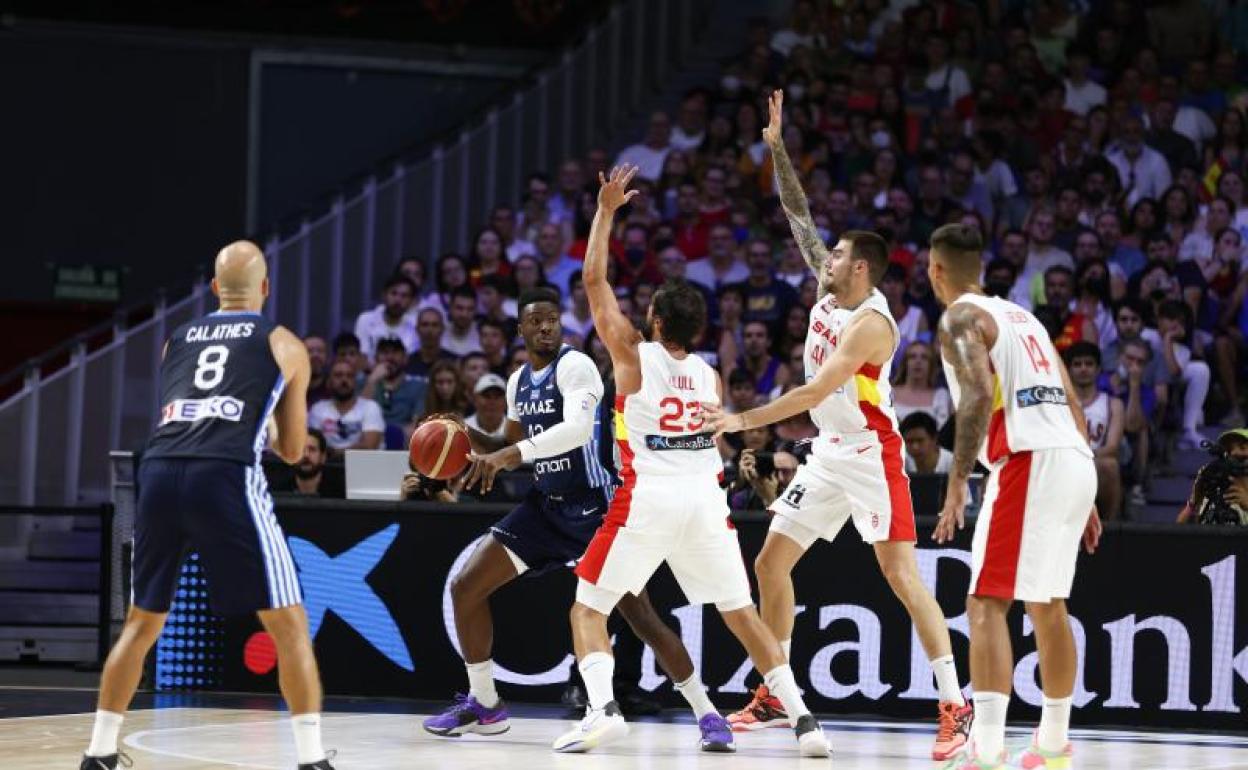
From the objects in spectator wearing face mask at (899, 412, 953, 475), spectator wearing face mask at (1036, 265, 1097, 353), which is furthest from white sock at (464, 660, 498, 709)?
spectator wearing face mask at (1036, 265, 1097, 353)

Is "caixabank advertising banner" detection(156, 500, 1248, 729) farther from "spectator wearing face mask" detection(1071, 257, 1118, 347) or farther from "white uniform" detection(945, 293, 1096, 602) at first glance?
"spectator wearing face mask" detection(1071, 257, 1118, 347)

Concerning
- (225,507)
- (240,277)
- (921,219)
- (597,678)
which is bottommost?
(597,678)

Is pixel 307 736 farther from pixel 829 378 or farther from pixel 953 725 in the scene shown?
pixel 953 725

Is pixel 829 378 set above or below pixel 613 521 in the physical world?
above

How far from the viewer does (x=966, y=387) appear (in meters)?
7.96

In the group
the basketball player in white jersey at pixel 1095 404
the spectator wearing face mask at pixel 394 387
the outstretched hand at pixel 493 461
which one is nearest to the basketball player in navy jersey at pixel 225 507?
the outstretched hand at pixel 493 461

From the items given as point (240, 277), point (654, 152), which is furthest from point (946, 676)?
point (654, 152)

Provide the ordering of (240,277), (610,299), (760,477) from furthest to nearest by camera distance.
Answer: (760,477) < (610,299) < (240,277)

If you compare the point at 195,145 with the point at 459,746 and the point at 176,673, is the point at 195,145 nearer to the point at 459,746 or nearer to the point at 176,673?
the point at 176,673

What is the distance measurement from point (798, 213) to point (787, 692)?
7.99ft

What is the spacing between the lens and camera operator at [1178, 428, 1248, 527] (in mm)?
11258

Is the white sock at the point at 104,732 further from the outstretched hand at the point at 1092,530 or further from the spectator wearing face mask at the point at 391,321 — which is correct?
the spectator wearing face mask at the point at 391,321

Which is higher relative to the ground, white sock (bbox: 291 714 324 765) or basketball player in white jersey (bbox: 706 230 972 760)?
basketball player in white jersey (bbox: 706 230 972 760)

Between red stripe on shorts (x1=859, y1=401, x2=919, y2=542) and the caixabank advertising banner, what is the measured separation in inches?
59.9
